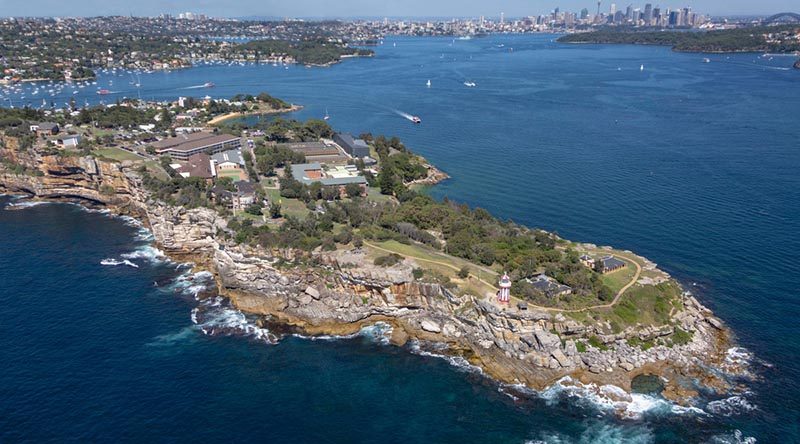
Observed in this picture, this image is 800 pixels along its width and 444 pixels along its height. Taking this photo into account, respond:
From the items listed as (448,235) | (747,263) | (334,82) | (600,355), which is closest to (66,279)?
(448,235)

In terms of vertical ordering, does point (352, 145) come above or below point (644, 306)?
above

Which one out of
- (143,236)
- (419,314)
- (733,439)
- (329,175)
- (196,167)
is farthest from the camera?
(329,175)

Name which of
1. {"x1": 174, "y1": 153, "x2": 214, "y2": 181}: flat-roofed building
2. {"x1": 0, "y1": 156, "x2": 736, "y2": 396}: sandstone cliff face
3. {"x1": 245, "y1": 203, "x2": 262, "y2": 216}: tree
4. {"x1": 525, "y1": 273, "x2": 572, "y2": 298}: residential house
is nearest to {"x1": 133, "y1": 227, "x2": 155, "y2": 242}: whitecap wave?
{"x1": 0, "y1": 156, "x2": 736, "y2": 396}: sandstone cliff face

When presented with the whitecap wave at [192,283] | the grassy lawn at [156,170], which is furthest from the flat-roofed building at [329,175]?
the whitecap wave at [192,283]

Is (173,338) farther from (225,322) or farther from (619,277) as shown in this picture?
(619,277)

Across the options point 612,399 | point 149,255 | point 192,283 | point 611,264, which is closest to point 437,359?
point 612,399

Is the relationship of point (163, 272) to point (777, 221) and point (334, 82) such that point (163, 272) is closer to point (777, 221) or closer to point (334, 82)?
point (777, 221)

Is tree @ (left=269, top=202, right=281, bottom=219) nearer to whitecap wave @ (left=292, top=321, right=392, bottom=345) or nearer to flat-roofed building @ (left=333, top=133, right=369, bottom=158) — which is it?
whitecap wave @ (left=292, top=321, right=392, bottom=345)
